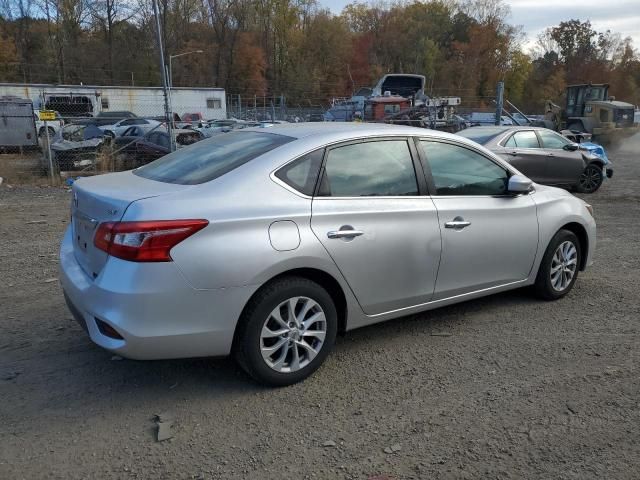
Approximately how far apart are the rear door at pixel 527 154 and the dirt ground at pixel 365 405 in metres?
6.29

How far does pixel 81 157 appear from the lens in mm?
13898

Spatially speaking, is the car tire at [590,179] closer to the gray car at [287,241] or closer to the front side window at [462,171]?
the gray car at [287,241]

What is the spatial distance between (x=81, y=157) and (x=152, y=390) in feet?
38.7

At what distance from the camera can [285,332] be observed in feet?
11.3

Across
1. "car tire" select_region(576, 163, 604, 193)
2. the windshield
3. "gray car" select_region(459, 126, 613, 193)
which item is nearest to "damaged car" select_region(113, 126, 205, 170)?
"gray car" select_region(459, 126, 613, 193)

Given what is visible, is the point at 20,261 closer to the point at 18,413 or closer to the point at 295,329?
the point at 18,413

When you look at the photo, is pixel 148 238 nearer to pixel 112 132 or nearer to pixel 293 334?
pixel 293 334

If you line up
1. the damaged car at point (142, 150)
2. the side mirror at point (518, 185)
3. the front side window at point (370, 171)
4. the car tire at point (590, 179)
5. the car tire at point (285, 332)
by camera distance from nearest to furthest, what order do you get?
the car tire at point (285, 332) → the front side window at point (370, 171) → the side mirror at point (518, 185) → the car tire at point (590, 179) → the damaged car at point (142, 150)

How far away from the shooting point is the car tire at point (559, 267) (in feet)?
16.2

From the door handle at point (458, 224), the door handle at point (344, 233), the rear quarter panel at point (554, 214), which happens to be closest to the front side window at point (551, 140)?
the rear quarter panel at point (554, 214)

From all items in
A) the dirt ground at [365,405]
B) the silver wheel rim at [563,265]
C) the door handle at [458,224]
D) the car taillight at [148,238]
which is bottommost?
the dirt ground at [365,405]

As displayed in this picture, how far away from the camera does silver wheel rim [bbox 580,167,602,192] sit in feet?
40.6

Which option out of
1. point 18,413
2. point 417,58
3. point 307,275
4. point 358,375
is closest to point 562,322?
point 358,375

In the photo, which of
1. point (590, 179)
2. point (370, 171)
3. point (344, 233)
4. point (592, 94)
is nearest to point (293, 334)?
point (344, 233)
